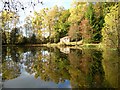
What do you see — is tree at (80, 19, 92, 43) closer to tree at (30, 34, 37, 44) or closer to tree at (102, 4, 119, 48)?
tree at (102, 4, 119, 48)

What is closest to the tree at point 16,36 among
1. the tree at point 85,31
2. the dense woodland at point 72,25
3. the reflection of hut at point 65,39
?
the dense woodland at point 72,25

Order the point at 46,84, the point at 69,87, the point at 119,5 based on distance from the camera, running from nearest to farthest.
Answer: the point at 69,87 < the point at 46,84 < the point at 119,5

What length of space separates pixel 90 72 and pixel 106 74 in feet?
1.31

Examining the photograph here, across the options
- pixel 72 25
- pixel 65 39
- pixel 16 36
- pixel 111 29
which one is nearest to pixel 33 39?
pixel 16 36

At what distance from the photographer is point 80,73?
5055 millimetres

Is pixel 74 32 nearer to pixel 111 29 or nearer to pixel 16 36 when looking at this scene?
pixel 111 29

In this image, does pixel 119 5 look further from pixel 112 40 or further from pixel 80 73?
pixel 80 73

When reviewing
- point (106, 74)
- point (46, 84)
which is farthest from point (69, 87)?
point (106, 74)

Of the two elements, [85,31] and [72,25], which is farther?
[85,31]

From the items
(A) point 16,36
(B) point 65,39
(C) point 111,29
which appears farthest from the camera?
(A) point 16,36

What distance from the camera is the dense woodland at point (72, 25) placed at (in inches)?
369

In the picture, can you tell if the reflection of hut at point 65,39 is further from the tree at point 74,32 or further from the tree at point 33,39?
the tree at point 33,39

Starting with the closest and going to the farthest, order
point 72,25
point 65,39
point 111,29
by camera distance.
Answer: point 111,29, point 65,39, point 72,25

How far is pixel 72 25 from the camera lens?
977 cm
